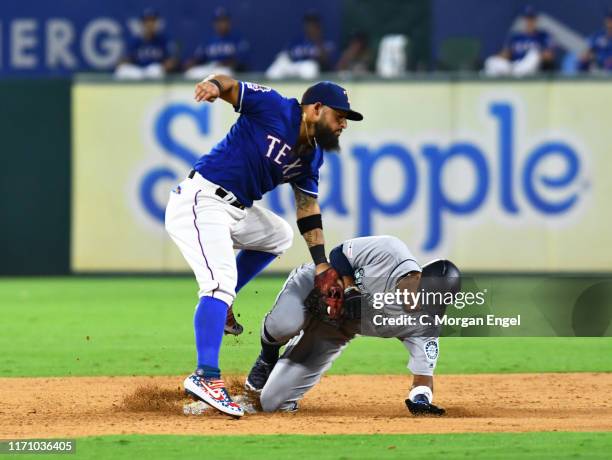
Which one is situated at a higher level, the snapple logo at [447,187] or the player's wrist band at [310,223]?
the player's wrist band at [310,223]

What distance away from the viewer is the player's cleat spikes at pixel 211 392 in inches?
260

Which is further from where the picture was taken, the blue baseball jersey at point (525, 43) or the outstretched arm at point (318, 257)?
the blue baseball jersey at point (525, 43)

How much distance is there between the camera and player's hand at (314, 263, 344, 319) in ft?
22.1

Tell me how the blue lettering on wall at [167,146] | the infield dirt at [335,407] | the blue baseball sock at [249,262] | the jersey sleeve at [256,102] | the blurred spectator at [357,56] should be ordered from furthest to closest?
the blurred spectator at [357,56] → the blue lettering on wall at [167,146] → the blue baseball sock at [249,262] → the jersey sleeve at [256,102] → the infield dirt at [335,407]

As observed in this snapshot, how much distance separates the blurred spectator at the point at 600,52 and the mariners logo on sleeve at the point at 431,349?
416 inches

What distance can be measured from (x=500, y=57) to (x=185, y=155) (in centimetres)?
463

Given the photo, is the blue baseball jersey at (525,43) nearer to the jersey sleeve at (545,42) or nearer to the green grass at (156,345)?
the jersey sleeve at (545,42)

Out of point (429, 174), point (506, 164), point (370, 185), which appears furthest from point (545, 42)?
point (370, 185)

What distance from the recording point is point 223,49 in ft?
57.5

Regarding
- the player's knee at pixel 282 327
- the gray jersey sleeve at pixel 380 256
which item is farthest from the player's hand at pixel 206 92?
the player's knee at pixel 282 327

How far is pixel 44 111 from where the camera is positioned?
51.2 feet

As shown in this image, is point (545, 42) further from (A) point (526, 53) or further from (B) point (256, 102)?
(B) point (256, 102)

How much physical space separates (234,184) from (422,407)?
1543 mm

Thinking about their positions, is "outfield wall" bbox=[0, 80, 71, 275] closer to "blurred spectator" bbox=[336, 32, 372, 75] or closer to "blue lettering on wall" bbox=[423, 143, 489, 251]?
"blurred spectator" bbox=[336, 32, 372, 75]
